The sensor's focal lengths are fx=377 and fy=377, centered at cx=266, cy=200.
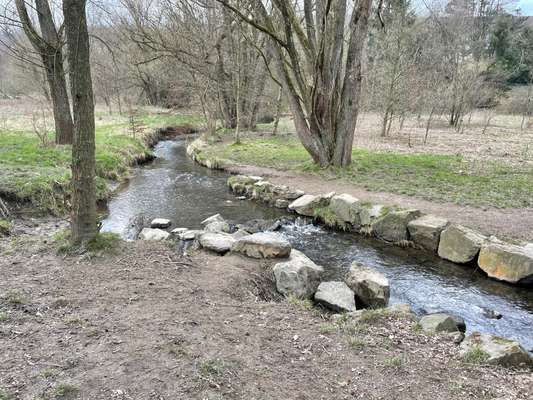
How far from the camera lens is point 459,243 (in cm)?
693

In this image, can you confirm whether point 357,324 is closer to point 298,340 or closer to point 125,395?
point 298,340

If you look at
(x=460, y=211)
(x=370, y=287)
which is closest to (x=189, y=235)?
(x=370, y=287)

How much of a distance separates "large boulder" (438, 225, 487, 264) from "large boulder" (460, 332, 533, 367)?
3.15 meters

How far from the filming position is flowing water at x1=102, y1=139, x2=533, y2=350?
5.46m

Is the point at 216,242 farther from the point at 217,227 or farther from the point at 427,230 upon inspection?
the point at 427,230

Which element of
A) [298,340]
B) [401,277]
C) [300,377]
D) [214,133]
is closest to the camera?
[300,377]

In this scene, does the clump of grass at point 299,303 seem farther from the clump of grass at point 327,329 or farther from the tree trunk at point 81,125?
the tree trunk at point 81,125

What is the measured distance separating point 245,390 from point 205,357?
19.0 inches

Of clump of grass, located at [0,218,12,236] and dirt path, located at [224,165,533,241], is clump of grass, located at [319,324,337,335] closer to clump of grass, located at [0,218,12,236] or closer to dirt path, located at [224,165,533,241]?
dirt path, located at [224,165,533,241]

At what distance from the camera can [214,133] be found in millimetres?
20188

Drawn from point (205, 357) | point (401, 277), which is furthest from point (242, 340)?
point (401, 277)

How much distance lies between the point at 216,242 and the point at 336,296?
2.28 metres

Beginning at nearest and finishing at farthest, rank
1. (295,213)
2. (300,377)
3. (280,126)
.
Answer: (300,377) < (295,213) < (280,126)

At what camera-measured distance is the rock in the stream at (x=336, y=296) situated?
16.7 ft
